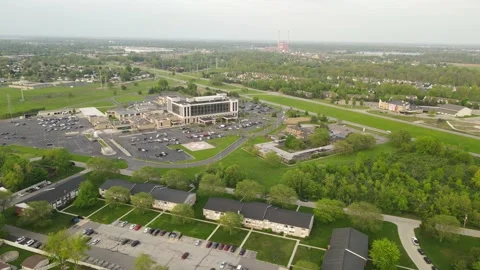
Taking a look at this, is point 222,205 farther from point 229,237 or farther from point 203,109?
point 203,109

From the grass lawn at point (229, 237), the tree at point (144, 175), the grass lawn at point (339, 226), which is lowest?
the grass lawn at point (229, 237)

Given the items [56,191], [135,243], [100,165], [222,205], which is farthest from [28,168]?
[222,205]

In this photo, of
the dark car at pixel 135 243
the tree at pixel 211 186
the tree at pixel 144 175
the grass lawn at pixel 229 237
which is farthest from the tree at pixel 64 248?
the tree at pixel 144 175

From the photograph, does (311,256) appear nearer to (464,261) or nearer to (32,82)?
(464,261)

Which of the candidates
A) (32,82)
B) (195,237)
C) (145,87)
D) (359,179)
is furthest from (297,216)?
(32,82)

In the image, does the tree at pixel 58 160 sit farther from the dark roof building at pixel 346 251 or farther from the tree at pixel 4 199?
the dark roof building at pixel 346 251

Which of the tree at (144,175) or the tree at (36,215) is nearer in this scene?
the tree at (36,215)
